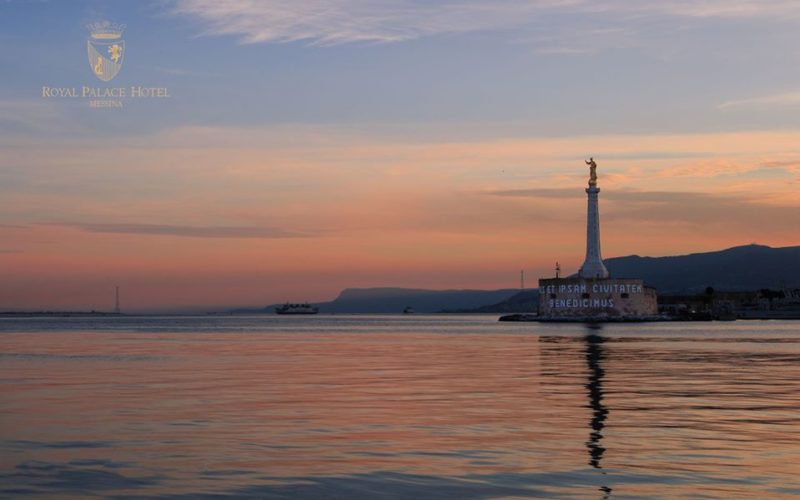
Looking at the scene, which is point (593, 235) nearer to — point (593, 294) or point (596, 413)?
point (593, 294)

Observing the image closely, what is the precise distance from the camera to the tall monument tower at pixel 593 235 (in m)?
152

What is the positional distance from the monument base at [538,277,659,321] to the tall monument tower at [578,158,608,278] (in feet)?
3.75

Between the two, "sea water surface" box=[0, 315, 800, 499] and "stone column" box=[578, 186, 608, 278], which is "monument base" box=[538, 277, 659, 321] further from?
"sea water surface" box=[0, 315, 800, 499]

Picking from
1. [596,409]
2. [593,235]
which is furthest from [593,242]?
[596,409]

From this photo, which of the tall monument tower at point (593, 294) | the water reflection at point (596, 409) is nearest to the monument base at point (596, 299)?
the tall monument tower at point (593, 294)

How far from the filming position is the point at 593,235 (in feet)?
503

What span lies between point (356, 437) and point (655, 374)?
23.9m

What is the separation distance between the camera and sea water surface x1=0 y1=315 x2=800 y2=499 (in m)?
18.0

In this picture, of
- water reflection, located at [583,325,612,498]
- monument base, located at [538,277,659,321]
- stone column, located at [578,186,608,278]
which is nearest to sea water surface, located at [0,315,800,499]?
water reflection, located at [583,325,612,498]

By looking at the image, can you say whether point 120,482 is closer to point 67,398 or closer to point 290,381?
point 67,398

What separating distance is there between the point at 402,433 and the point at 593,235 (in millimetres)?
131967

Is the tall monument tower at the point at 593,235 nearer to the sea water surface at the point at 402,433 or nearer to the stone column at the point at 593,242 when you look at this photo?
the stone column at the point at 593,242

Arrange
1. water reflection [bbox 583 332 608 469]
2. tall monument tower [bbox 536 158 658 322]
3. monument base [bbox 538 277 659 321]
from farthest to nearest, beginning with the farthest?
monument base [bbox 538 277 659 321]
tall monument tower [bbox 536 158 658 322]
water reflection [bbox 583 332 608 469]

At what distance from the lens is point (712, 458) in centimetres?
2048
